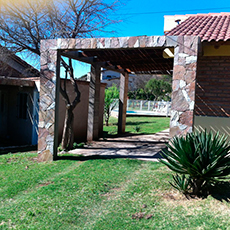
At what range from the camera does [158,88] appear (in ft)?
123

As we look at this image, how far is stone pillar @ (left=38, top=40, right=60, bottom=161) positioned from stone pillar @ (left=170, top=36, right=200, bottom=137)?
344 cm

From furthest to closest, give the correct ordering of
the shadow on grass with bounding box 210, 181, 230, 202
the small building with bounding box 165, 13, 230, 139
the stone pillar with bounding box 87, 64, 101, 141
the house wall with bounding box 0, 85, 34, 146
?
1. the house wall with bounding box 0, 85, 34, 146
2. the stone pillar with bounding box 87, 64, 101, 141
3. the small building with bounding box 165, 13, 230, 139
4. the shadow on grass with bounding box 210, 181, 230, 202

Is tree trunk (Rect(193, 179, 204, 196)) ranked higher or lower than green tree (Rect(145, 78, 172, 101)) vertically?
lower

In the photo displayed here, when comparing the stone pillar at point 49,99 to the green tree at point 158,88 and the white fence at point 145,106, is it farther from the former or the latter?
the green tree at point 158,88

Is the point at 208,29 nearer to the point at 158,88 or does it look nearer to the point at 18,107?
the point at 18,107

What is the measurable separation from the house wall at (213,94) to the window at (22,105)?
24.7 feet

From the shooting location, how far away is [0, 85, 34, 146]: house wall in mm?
12373

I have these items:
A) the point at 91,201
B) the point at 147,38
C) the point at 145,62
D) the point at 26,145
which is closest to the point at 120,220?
the point at 91,201

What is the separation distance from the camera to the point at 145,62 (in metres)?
11.0

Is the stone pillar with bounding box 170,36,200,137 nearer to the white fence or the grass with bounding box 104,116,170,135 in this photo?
the grass with bounding box 104,116,170,135

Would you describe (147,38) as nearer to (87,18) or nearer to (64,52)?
(64,52)

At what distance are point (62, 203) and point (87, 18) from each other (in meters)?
7.46

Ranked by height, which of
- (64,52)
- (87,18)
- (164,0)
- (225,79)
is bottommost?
(225,79)

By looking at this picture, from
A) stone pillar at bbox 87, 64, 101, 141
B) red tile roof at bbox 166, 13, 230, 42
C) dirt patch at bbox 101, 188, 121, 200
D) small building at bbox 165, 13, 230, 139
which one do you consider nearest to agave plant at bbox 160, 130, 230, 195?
dirt patch at bbox 101, 188, 121, 200
